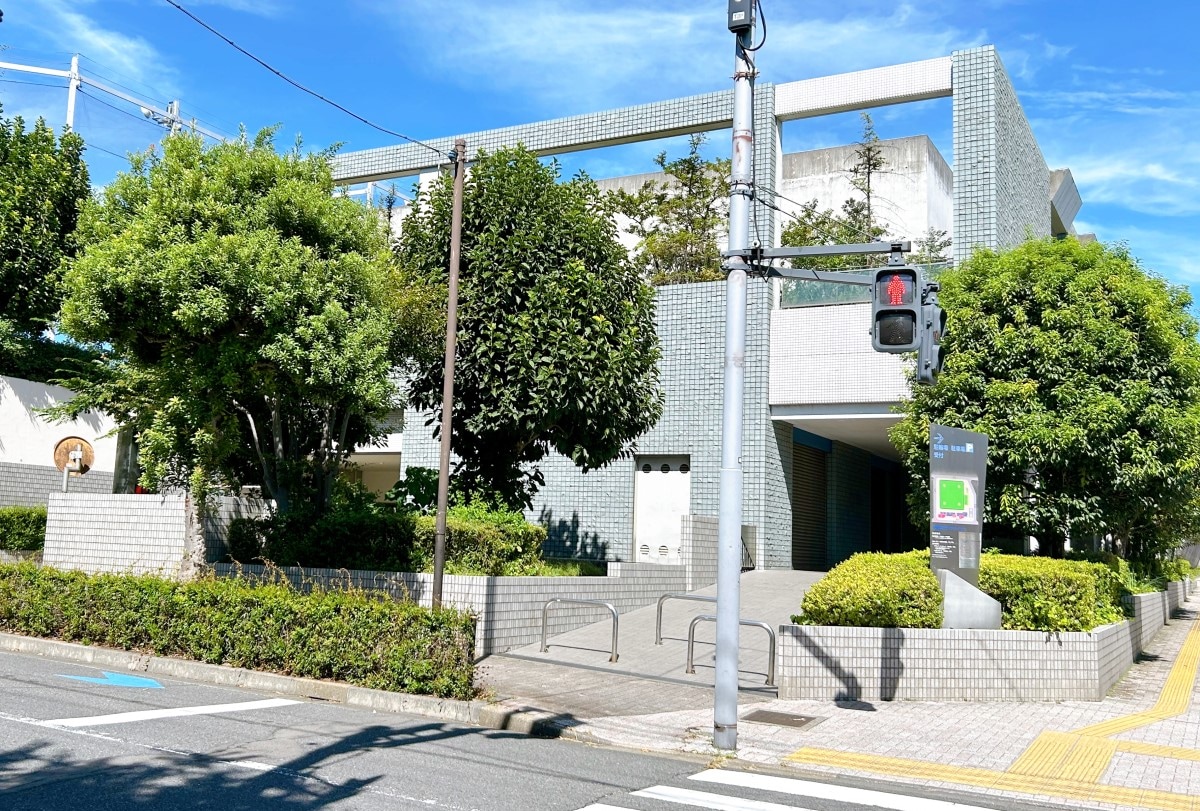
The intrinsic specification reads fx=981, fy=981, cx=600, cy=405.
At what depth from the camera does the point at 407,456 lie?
26.2 metres

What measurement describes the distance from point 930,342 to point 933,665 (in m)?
4.37

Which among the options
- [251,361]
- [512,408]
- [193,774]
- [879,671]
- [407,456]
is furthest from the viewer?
[407,456]

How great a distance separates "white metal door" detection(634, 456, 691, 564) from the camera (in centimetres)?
2250

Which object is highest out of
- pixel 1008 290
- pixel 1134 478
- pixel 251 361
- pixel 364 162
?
pixel 364 162

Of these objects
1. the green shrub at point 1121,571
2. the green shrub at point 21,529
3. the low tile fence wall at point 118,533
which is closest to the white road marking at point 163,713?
the low tile fence wall at point 118,533

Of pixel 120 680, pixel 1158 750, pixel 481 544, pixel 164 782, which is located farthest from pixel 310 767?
pixel 481 544

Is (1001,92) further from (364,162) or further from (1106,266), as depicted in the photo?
(364,162)

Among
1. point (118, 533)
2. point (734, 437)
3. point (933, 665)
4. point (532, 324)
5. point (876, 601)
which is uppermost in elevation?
point (532, 324)

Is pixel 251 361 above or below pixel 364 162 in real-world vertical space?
below

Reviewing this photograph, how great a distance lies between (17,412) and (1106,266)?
23753mm

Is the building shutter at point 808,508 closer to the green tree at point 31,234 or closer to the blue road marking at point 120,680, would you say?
the blue road marking at point 120,680

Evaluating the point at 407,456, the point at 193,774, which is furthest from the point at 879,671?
the point at 407,456

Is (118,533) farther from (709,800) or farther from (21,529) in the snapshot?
(709,800)

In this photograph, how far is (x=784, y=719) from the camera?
995 cm
